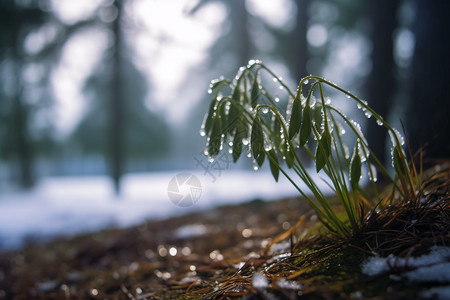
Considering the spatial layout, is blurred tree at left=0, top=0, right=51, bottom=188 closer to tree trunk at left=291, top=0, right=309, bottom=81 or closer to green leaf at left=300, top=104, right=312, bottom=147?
tree trunk at left=291, top=0, right=309, bottom=81

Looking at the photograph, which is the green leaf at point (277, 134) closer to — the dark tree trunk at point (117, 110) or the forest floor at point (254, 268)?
the forest floor at point (254, 268)

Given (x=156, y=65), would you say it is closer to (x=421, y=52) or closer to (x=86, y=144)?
(x=421, y=52)

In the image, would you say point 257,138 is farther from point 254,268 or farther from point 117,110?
point 117,110

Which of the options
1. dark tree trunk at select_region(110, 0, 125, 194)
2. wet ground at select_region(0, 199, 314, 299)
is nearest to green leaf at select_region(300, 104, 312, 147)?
wet ground at select_region(0, 199, 314, 299)

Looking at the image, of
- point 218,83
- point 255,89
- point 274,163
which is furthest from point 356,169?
point 218,83

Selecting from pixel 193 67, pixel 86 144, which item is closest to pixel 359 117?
pixel 193 67
